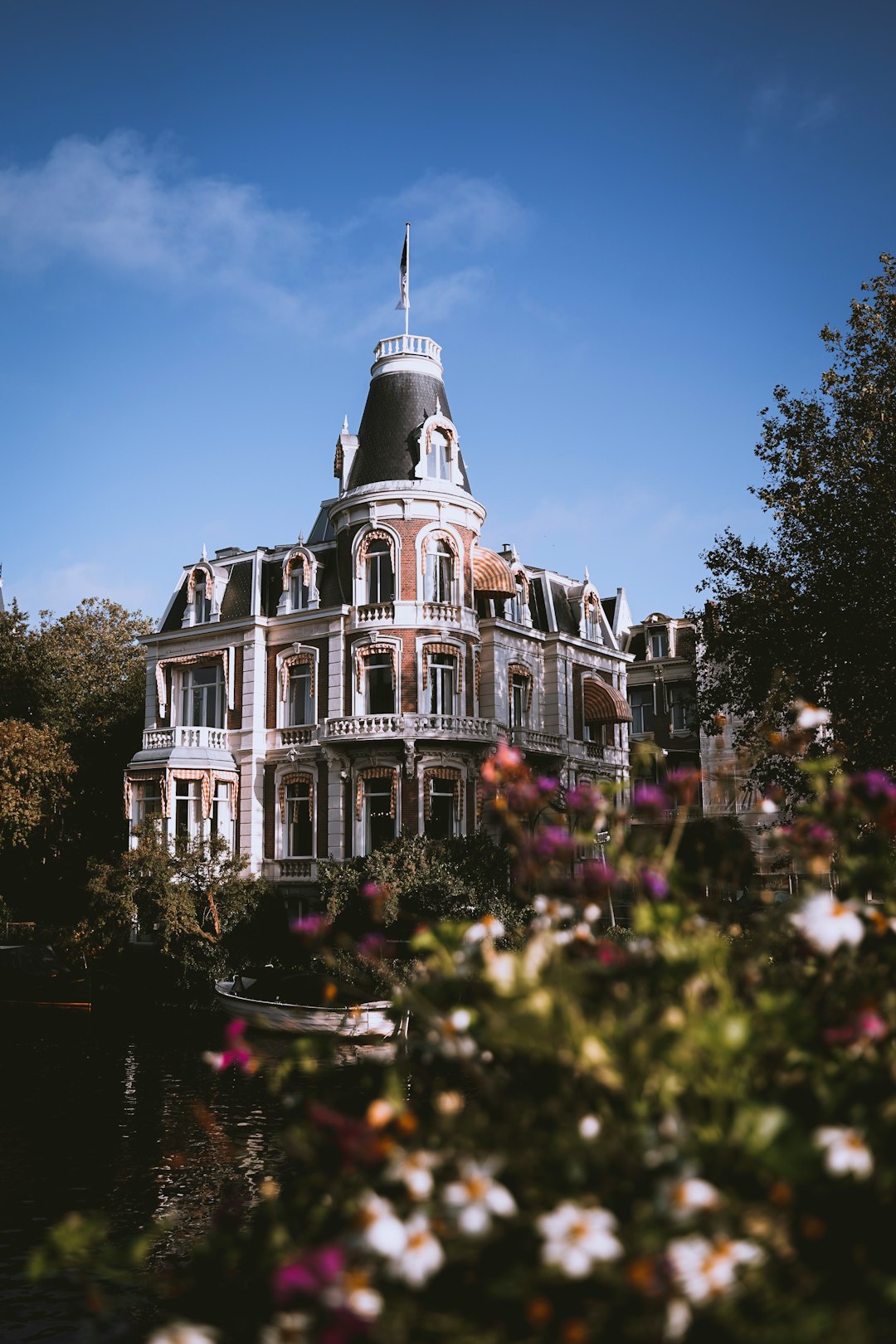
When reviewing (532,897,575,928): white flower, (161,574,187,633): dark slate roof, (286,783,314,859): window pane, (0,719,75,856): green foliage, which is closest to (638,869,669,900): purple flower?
(532,897,575,928): white flower

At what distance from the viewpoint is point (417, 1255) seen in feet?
10.8

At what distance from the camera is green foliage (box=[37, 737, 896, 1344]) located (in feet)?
10.5

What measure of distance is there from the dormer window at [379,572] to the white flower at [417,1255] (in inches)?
1402

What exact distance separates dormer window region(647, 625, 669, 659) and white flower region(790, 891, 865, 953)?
2072 inches

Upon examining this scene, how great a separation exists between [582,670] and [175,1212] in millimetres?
32070

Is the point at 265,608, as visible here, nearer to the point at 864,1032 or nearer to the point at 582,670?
the point at 582,670

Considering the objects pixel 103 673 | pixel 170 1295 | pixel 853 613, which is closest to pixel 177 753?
pixel 103 673

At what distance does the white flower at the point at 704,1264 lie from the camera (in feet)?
10.0

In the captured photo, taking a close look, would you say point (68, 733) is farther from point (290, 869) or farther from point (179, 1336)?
point (179, 1336)

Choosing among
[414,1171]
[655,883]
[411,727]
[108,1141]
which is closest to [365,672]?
[411,727]

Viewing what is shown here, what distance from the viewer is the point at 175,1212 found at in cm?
1495

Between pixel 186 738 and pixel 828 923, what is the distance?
3774 cm

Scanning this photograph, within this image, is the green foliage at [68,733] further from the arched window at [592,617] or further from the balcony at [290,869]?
the arched window at [592,617]

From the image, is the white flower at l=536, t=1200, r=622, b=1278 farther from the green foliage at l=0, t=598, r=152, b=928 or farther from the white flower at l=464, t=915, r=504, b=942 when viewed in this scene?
the green foliage at l=0, t=598, r=152, b=928
